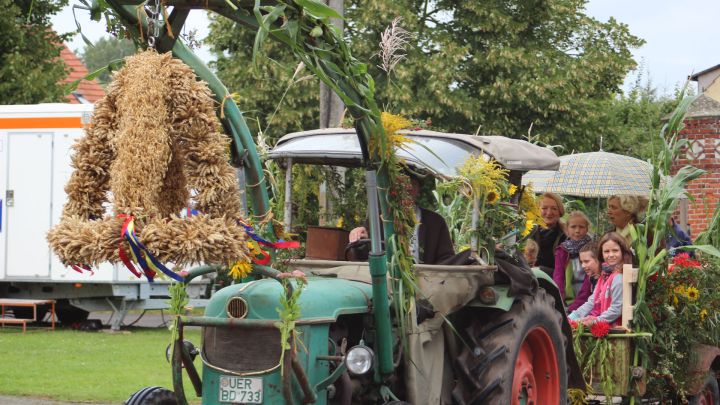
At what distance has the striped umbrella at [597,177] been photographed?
1201 centimetres

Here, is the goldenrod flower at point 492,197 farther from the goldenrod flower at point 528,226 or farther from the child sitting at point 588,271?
the child sitting at point 588,271

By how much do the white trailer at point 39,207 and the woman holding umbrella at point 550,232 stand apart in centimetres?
900

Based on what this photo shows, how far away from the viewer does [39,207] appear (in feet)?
63.2

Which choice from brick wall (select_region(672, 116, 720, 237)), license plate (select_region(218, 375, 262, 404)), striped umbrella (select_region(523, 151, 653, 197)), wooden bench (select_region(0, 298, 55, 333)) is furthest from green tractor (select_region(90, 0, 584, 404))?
brick wall (select_region(672, 116, 720, 237))

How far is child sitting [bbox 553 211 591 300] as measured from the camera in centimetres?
1063

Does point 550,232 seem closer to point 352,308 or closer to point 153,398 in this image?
point 352,308

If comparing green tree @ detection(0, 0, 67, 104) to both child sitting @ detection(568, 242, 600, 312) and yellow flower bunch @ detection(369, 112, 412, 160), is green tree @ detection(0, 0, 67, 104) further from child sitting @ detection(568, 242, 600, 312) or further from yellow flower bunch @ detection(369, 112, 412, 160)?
Answer: yellow flower bunch @ detection(369, 112, 412, 160)

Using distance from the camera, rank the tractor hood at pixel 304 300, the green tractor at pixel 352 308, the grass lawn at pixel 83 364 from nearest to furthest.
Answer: the green tractor at pixel 352 308, the tractor hood at pixel 304 300, the grass lawn at pixel 83 364

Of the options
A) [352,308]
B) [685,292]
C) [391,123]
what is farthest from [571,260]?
[391,123]

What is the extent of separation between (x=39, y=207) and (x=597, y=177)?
10.3 meters

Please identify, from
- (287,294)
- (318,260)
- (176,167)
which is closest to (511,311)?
(318,260)

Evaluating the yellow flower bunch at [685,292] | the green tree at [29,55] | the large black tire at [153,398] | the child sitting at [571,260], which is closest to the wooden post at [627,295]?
the yellow flower bunch at [685,292]

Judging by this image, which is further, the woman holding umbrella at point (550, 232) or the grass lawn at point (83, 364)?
the grass lawn at point (83, 364)

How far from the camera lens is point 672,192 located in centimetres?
982
